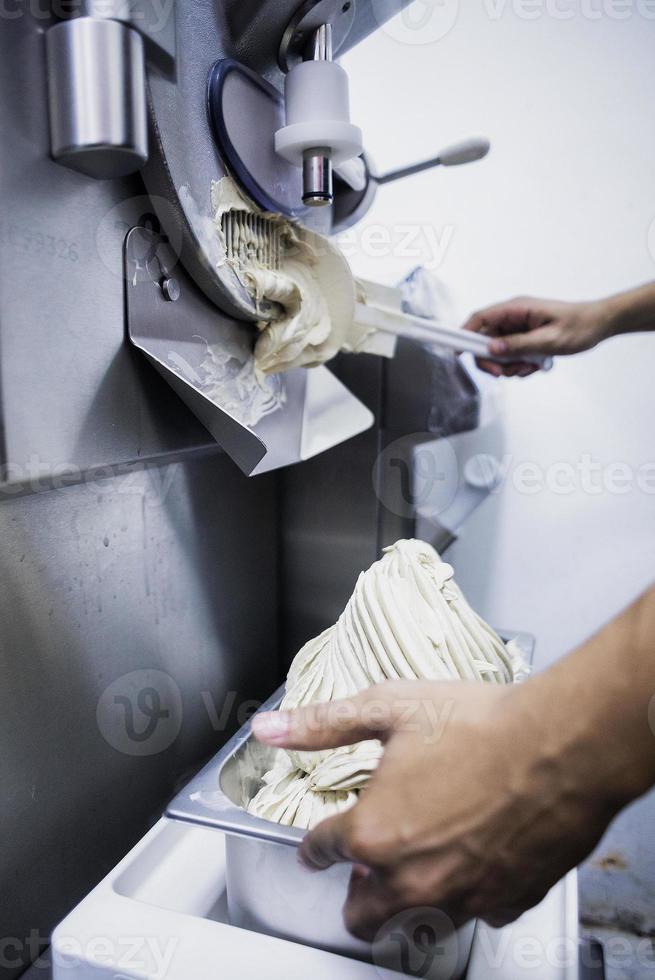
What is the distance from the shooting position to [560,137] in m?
1.18

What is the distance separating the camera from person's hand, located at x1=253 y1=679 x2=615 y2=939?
316mm

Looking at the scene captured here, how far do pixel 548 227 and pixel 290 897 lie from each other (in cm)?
118

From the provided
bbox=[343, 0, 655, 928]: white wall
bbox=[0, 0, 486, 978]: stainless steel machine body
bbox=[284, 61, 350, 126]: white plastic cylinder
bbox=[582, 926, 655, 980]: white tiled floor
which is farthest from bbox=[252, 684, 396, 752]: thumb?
bbox=[582, 926, 655, 980]: white tiled floor

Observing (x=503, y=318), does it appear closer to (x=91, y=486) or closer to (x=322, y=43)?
(x=322, y=43)

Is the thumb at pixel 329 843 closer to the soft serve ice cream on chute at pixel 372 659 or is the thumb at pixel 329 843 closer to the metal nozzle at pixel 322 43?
the soft serve ice cream on chute at pixel 372 659

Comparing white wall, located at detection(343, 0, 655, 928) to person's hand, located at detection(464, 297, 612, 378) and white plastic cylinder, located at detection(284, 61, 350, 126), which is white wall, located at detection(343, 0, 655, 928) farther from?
white plastic cylinder, located at detection(284, 61, 350, 126)

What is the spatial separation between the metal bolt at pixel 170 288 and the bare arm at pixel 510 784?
0.40 metres

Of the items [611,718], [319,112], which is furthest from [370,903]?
[319,112]

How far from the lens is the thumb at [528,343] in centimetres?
97

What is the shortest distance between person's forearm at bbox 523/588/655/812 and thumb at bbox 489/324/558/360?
70 centimetres

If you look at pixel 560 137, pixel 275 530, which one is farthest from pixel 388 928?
pixel 560 137

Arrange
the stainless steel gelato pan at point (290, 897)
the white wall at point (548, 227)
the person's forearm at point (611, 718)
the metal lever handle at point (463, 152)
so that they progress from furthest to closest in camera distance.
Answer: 1. the white wall at point (548, 227)
2. the metal lever handle at point (463, 152)
3. the stainless steel gelato pan at point (290, 897)
4. the person's forearm at point (611, 718)

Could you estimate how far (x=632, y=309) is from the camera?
3.12 feet

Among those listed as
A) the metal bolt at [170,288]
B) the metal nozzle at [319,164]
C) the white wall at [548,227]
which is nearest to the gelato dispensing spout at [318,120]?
the metal nozzle at [319,164]
